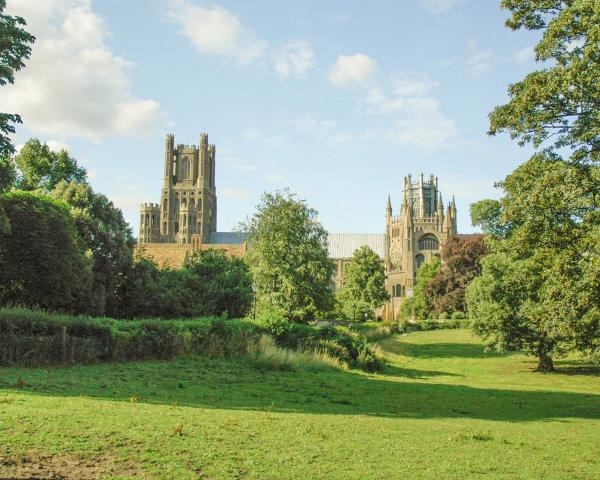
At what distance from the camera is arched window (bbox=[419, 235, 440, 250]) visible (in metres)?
137

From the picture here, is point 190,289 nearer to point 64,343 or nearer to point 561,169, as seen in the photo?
point 64,343

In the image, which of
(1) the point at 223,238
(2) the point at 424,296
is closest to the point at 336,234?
(1) the point at 223,238

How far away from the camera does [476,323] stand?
1337 inches

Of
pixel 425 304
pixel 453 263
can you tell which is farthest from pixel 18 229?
pixel 425 304

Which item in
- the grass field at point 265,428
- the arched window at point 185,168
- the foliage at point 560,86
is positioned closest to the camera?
the grass field at point 265,428

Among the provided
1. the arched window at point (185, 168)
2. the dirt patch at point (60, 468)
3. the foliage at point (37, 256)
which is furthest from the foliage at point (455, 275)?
the arched window at point (185, 168)

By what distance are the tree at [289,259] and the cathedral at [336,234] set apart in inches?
3157

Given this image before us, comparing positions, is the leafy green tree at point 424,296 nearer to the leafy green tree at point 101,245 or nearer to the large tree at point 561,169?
the leafy green tree at point 101,245

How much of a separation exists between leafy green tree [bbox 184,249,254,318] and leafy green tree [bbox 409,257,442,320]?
36.8 m

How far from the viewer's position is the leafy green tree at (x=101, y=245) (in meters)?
33.7

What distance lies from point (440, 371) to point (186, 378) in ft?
59.5

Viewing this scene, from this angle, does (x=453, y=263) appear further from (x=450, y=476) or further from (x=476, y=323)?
(x=450, y=476)

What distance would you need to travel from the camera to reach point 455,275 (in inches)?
2768

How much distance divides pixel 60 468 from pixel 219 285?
34654mm
